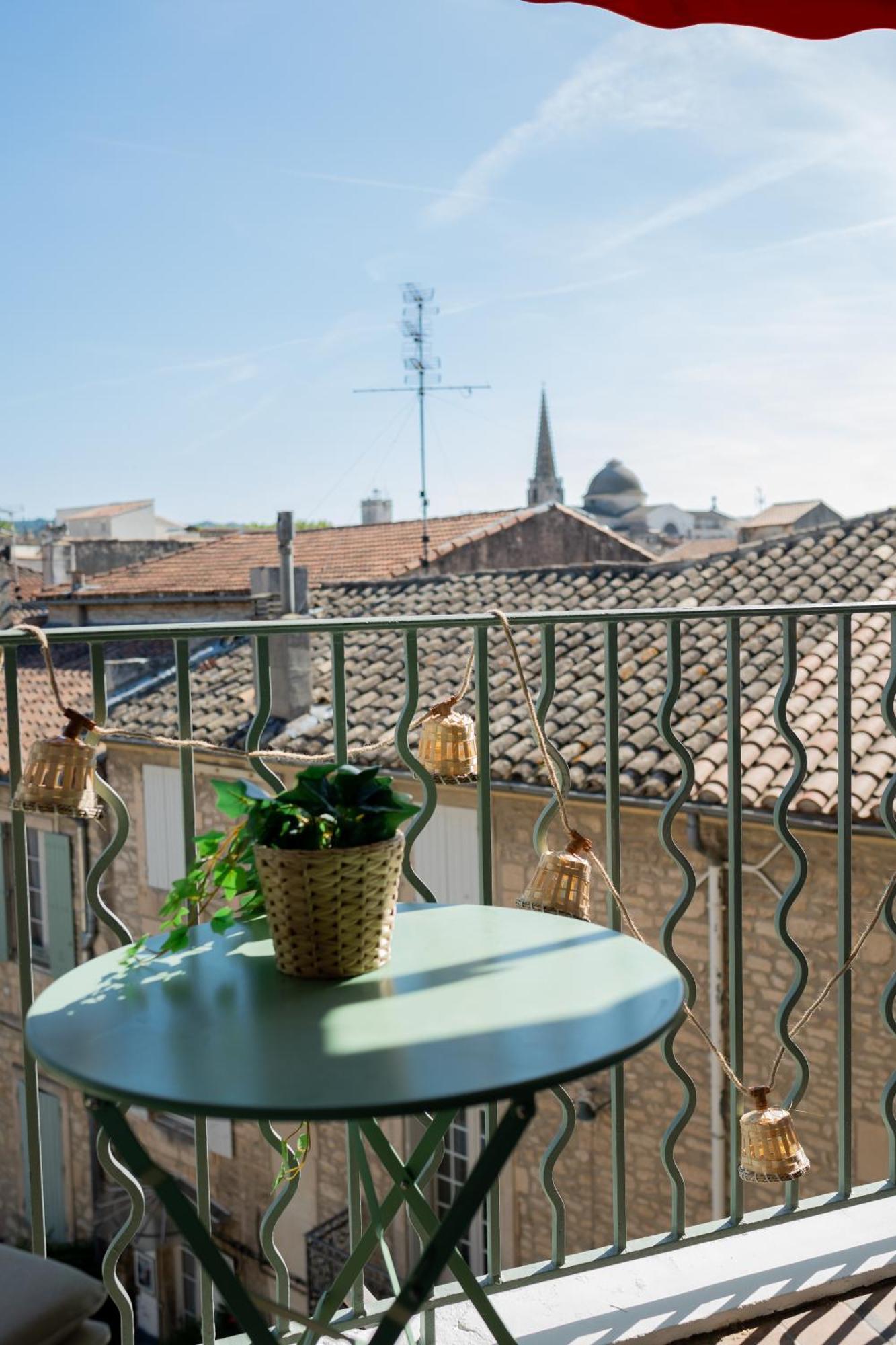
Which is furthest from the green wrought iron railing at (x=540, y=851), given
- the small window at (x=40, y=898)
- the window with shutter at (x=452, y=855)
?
the small window at (x=40, y=898)

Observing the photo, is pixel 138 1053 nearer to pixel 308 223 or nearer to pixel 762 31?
pixel 762 31

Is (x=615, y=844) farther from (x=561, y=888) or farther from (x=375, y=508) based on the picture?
(x=375, y=508)

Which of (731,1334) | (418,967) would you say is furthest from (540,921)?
(731,1334)

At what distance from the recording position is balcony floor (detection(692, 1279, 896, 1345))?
2.02 meters

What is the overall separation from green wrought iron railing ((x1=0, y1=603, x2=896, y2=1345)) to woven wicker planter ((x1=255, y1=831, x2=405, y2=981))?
0.27 meters

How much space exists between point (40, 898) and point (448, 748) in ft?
41.0

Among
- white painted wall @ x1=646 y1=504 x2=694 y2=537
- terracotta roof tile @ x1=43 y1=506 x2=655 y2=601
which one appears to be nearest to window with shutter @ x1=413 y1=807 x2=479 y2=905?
terracotta roof tile @ x1=43 y1=506 x2=655 y2=601

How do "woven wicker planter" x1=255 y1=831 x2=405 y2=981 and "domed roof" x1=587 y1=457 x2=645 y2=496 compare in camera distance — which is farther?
"domed roof" x1=587 y1=457 x2=645 y2=496

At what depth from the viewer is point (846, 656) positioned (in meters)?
2.28

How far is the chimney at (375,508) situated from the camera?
26.8 meters

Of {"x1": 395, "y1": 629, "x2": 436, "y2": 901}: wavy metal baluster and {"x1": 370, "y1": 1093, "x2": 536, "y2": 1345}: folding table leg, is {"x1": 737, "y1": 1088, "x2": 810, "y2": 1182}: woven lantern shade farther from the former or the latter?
{"x1": 370, "y1": 1093, "x2": 536, "y2": 1345}: folding table leg

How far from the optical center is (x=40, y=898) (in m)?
13.3

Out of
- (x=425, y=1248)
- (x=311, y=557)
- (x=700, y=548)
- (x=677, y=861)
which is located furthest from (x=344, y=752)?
(x=700, y=548)

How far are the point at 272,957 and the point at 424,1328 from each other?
0.87m
